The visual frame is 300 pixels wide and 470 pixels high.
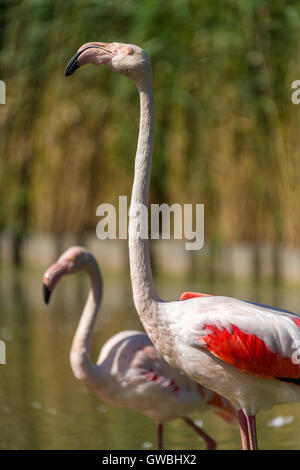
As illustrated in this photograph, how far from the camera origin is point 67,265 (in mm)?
4703

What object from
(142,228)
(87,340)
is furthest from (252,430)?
(87,340)

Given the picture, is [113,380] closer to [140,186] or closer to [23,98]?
[140,186]

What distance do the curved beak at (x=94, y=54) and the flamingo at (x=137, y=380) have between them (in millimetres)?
1395

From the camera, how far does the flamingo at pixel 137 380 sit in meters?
4.44

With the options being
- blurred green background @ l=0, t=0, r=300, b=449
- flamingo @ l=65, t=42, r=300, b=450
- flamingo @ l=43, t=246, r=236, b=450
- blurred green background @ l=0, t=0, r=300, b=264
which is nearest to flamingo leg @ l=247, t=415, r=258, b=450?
flamingo @ l=65, t=42, r=300, b=450

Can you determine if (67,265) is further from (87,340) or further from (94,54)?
(94,54)

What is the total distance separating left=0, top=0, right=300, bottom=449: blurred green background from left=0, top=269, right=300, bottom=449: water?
0.06 m

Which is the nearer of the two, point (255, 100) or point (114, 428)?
point (114, 428)

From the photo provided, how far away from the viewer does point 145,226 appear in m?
3.48

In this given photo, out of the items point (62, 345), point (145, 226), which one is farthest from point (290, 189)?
point (145, 226)

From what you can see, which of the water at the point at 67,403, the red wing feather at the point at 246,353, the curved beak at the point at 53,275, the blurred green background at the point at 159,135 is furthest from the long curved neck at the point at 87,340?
the blurred green background at the point at 159,135

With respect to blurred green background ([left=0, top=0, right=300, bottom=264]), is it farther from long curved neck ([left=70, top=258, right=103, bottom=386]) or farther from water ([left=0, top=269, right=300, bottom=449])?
long curved neck ([left=70, top=258, right=103, bottom=386])

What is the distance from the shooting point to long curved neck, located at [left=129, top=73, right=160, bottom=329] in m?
3.36
